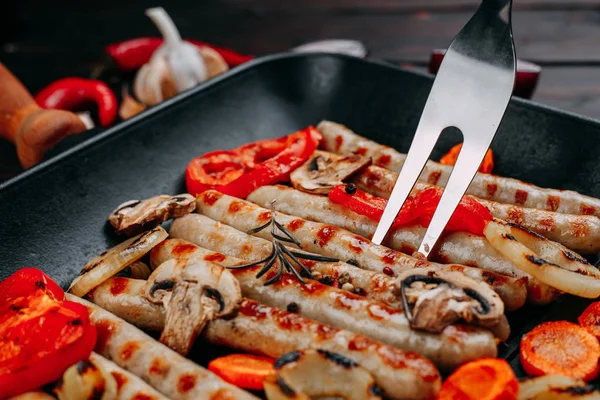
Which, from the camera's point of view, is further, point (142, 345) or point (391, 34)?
point (391, 34)

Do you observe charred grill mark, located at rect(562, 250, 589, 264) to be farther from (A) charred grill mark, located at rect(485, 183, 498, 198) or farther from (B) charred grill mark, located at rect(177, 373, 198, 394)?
(B) charred grill mark, located at rect(177, 373, 198, 394)

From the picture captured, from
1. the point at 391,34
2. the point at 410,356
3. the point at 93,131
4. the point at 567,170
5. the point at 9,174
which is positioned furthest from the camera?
the point at 391,34

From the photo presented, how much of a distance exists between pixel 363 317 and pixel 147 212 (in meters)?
1.53

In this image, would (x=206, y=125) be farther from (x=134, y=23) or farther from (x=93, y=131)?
(x=134, y=23)

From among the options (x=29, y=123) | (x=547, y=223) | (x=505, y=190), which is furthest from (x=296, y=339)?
(x=29, y=123)

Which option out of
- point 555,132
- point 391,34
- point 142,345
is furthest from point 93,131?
point 391,34

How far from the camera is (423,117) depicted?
3236 millimetres

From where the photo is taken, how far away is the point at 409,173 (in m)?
3.23

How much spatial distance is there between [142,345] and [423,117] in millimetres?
1834

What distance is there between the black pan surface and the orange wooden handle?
502 mm

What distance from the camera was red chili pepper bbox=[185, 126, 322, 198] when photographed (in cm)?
394

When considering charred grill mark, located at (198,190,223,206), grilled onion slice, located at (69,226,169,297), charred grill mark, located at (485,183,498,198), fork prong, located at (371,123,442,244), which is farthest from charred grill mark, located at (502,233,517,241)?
grilled onion slice, located at (69,226,169,297)

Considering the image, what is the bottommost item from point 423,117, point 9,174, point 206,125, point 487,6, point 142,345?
point 9,174

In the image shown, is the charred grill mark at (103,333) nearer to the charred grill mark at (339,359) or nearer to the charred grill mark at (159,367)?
the charred grill mark at (159,367)
